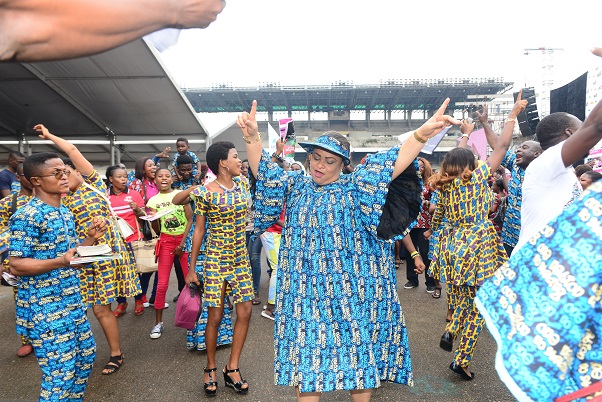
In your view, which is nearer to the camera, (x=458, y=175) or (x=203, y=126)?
(x=458, y=175)

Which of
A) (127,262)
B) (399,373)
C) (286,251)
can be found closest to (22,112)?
(127,262)

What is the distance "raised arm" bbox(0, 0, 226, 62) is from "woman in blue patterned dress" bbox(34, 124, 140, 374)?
2.77 metres

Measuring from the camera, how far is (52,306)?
7.71ft

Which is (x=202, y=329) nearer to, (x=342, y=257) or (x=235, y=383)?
(x=235, y=383)

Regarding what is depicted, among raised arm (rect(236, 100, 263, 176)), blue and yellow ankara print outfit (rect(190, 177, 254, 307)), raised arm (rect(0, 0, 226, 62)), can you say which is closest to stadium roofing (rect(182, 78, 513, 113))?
blue and yellow ankara print outfit (rect(190, 177, 254, 307))

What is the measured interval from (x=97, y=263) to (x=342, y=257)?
234 centimetres

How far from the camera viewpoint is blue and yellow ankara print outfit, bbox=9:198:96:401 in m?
2.29

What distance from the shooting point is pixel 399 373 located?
2.31 m

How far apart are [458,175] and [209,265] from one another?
7.34 feet

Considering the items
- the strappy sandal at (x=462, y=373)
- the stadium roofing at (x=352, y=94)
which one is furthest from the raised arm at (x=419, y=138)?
the stadium roofing at (x=352, y=94)

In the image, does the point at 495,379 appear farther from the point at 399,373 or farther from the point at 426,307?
the point at 426,307

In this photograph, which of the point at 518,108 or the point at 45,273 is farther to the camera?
the point at 518,108

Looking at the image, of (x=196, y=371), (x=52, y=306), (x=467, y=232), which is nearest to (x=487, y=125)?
(x=467, y=232)

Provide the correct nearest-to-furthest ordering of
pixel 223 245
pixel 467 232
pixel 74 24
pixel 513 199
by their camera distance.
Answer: pixel 74 24, pixel 223 245, pixel 467 232, pixel 513 199
